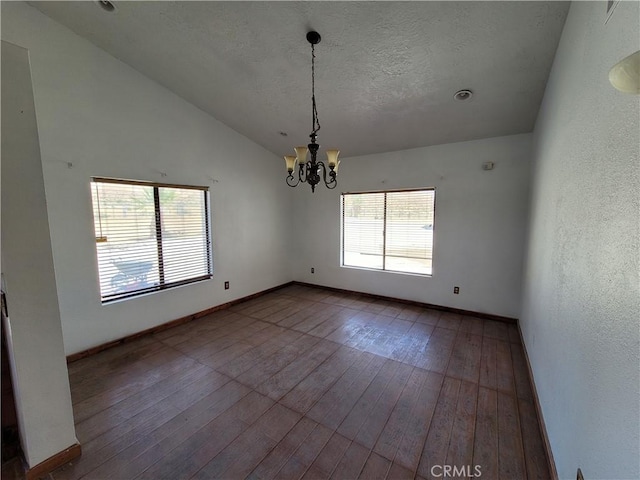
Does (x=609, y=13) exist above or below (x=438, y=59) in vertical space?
below

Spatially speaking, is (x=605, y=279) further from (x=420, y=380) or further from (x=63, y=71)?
(x=63, y=71)

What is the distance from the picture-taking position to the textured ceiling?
200cm

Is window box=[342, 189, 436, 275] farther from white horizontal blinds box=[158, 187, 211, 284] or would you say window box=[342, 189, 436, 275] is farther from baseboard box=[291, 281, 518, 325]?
white horizontal blinds box=[158, 187, 211, 284]

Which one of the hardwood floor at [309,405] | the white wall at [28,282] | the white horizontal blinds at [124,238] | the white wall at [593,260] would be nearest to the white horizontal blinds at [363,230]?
the hardwood floor at [309,405]

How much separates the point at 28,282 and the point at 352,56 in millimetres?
2943

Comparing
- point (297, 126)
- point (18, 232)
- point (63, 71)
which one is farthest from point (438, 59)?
point (63, 71)

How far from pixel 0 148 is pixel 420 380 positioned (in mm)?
3363

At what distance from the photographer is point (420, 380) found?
2445mm

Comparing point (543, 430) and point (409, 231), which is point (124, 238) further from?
point (543, 430)

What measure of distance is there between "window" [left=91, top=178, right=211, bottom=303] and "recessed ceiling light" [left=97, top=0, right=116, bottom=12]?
5.19ft

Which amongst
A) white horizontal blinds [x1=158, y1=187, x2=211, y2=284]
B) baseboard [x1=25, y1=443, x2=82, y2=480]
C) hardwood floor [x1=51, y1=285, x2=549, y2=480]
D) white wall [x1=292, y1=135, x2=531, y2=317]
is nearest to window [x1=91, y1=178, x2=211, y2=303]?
white horizontal blinds [x1=158, y1=187, x2=211, y2=284]

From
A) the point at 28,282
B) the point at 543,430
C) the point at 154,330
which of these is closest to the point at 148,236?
the point at 154,330

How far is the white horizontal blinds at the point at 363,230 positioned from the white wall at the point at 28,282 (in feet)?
13.6

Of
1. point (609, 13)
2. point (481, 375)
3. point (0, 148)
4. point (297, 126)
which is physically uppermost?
point (297, 126)
